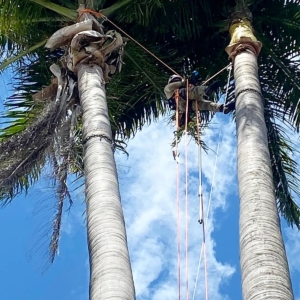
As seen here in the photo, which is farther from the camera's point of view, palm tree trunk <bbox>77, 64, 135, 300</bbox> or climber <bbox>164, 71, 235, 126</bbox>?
climber <bbox>164, 71, 235, 126</bbox>

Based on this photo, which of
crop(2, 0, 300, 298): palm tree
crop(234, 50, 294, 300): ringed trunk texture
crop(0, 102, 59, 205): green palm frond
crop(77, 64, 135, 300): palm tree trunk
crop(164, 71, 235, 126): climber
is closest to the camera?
crop(234, 50, 294, 300): ringed trunk texture

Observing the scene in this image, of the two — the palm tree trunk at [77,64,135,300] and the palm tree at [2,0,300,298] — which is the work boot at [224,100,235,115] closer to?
the palm tree at [2,0,300,298]

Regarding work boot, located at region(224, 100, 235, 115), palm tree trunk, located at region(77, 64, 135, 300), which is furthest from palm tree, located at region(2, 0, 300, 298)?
palm tree trunk, located at region(77, 64, 135, 300)

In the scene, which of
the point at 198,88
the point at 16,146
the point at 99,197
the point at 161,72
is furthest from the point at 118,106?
the point at 99,197

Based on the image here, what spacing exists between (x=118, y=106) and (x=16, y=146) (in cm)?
344

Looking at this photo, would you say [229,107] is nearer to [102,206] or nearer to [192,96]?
[192,96]

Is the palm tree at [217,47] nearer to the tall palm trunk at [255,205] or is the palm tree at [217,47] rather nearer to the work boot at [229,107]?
→ the work boot at [229,107]

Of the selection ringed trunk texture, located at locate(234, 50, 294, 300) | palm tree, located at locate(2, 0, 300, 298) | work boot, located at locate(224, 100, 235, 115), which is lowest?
ringed trunk texture, located at locate(234, 50, 294, 300)

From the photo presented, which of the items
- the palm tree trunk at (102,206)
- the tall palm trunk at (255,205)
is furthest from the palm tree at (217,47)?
the palm tree trunk at (102,206)

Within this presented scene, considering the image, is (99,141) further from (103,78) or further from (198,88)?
(198,88)

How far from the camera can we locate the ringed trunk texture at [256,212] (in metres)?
6.77

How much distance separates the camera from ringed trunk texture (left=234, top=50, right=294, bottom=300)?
6766 mm

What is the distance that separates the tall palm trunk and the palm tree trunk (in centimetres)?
106

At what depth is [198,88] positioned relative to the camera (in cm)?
1112
